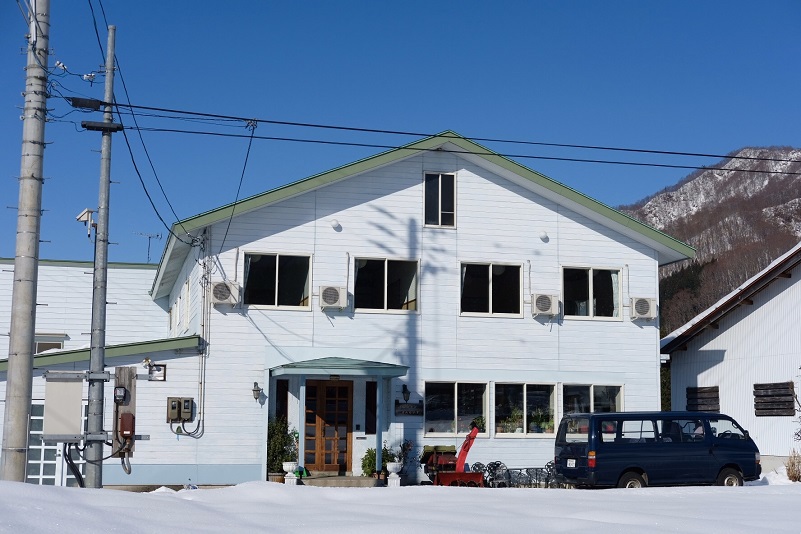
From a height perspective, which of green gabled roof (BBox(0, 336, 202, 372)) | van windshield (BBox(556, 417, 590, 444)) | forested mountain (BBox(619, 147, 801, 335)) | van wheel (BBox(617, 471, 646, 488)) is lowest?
van wheel (BBox(617, 471, 646, 488))

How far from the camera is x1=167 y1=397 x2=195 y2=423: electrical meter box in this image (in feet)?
70.3

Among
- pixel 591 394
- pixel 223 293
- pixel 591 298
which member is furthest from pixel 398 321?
pixel 591 394

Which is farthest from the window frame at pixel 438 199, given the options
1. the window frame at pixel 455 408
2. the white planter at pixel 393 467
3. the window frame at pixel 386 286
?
the white planter at pixel 393 467

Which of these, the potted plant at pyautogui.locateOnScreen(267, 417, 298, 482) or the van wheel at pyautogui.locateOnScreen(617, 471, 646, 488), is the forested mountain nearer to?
the van wheel at pyautogui.locateOnScreen(617, 471, 646, 488)

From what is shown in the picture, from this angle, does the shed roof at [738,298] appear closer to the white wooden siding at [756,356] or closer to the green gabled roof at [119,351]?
the white wooden siding at [756,356]

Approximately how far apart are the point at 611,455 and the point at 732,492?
5.06 m

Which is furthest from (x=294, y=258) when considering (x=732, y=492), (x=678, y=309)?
(x=678, y=309)

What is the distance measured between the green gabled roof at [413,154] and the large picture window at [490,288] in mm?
2246

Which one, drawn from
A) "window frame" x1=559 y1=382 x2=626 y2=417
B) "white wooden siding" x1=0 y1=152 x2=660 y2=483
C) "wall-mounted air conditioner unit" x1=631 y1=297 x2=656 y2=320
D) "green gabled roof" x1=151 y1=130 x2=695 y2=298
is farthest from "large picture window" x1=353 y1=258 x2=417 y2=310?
"wall-mounted air conditioner unit" x1=631 y1=297 x2=656 y2=320

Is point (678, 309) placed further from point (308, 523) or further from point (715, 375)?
point (308, 523)

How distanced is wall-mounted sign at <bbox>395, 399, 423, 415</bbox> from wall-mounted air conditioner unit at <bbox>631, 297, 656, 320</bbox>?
590 cm

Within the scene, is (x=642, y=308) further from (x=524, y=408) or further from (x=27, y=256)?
(x=27, y=256)

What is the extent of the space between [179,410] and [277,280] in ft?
12.0

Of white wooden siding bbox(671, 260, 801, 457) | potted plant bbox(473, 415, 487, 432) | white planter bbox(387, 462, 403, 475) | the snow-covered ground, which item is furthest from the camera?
white wooden siding bbox(671, 260, 801, 457)
